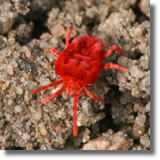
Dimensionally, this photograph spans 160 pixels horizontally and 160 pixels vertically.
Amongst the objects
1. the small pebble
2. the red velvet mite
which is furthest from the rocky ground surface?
the red velvet mite

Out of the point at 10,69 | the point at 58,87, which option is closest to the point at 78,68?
the point at 58,87

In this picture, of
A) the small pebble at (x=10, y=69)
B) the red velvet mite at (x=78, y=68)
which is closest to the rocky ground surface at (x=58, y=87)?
the small pebble at (x=10, y=69)

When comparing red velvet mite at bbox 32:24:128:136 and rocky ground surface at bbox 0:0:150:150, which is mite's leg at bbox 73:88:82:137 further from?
rocky ground surface at bbox 0:0:150:150

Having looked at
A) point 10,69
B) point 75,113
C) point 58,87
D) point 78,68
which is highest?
point 10,69

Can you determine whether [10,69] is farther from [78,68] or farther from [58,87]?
[78,68]

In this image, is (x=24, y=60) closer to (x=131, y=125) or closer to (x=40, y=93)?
(x=40, y=93)

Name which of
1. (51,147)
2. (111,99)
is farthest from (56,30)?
(51,147)
